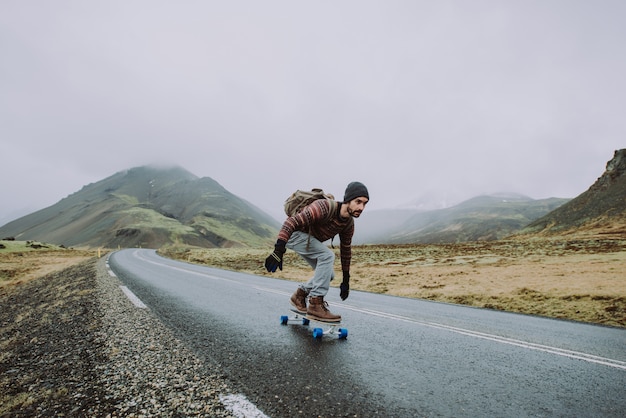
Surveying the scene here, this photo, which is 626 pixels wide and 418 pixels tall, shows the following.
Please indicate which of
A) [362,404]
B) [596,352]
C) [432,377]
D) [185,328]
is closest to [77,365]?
[185,328]

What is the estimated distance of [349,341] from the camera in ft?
15.4

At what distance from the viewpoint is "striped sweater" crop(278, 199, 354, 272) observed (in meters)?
4.67

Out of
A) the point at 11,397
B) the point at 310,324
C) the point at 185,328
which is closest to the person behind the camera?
the point at 11,397

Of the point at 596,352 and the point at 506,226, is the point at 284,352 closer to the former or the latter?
the point at 596,352

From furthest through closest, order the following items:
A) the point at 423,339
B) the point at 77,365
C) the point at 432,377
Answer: the point at 423,339 < the point at 77,365 < the point at 432,377

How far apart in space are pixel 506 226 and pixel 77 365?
22155 cm

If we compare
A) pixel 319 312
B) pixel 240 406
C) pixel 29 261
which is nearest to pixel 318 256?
pixel 319 312

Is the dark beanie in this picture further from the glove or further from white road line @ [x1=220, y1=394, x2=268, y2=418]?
white road line @ [x1=220, y1=394, x2=268, y2=418]

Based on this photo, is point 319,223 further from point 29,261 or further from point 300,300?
point 29,261

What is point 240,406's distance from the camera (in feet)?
8.79

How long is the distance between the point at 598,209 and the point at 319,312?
9299cm

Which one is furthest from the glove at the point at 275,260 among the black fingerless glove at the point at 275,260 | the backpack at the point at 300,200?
the backpack at the point at 300,200

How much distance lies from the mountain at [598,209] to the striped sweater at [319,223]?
76101 mm

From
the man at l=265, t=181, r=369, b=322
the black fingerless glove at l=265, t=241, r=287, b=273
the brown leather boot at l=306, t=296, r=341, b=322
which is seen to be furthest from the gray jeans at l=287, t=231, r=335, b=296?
the black fingerless glove at l=265, t=241, r=287, b=273
